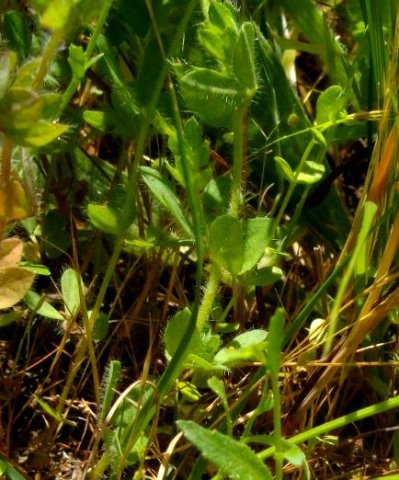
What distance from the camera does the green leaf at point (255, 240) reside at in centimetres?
105

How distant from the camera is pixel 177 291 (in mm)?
1267

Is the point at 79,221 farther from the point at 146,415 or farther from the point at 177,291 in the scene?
the point at 146,415

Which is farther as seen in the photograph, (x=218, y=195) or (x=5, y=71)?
(x=218, y=195)

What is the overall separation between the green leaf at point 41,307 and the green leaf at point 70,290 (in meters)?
0.02

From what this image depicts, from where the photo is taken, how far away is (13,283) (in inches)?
39.4

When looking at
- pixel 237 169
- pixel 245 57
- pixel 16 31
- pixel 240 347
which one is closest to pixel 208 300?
pixel 240 347

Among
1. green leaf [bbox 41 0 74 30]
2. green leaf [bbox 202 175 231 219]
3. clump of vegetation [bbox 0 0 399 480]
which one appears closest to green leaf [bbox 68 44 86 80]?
clump of vegetation [bbox 0 0 399 480]

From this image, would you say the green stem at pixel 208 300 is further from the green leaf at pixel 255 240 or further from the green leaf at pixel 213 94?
the green leaf at pixel 213 94

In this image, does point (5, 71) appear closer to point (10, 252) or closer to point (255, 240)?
point (10, 252)

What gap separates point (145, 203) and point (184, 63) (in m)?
0.23

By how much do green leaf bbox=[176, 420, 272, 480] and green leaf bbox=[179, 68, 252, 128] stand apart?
415mm

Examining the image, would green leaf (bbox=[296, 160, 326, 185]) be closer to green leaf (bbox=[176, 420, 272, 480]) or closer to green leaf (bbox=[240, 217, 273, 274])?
green leaf (bbox=[240, 217, 273, 274])

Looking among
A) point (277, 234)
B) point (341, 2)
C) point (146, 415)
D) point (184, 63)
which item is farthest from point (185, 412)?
point (341, 2)

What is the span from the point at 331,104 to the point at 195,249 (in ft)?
0.85
